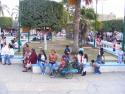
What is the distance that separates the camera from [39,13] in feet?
87.8

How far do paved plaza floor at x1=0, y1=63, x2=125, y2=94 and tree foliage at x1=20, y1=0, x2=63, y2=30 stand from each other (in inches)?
353

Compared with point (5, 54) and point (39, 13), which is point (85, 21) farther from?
point (5, 54)

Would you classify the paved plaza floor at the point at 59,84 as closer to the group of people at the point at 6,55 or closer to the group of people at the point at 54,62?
the group of people at the point at 54,62

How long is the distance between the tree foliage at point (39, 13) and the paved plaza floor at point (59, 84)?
29.4 feet

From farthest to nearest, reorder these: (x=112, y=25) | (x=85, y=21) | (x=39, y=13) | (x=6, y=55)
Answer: (x=112, y=25)
(x=85, y=21)
(x=39, y=13)
(x=6, y=55)

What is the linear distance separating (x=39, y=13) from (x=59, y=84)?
12484 mm

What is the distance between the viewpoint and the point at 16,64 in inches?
818

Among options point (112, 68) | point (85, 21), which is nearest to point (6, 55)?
point (112, 68)

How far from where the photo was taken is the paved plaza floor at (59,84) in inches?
537

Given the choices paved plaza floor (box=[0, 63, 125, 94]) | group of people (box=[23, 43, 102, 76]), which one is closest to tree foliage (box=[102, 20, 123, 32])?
group of people (box=[23, 43, 102, 76])

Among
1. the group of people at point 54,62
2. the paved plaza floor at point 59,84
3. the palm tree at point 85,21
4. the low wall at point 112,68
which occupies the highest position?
the palm tree at point 85,21

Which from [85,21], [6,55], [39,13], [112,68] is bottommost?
[112,68]

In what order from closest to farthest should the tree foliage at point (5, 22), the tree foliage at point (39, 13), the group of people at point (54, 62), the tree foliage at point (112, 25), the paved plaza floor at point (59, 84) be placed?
the paved plaza floor at point (59, 84) < the group of people at point (54, 62) < the tree foliage at point (39, 13) < the tree foliage at point (112, 25) < the tree foliage at point (5, 22)

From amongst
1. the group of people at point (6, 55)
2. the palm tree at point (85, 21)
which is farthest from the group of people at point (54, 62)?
the palm tree at point (85, 21)
